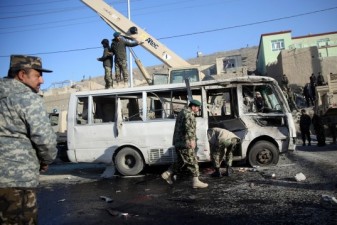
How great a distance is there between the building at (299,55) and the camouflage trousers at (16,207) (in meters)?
30.6

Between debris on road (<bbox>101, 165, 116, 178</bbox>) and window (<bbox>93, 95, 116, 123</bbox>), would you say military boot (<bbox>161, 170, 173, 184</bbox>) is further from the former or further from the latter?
window (<bbox>93, 95, 116, 123</bbox>)

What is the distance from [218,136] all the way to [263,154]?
1.48 m

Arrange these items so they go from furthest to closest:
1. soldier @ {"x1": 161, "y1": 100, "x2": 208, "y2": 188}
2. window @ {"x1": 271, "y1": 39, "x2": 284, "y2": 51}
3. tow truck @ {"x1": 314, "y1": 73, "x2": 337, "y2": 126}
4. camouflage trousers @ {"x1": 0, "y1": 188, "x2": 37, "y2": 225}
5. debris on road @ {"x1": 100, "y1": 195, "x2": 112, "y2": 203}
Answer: window @ {"x1": 271, "y1": 39, "x2": 284, "y2": 51}, tow truck @ {"x1": 314, "y1": 73, "x2": 337, "y2": 126}, soldier @ {"x1": 161, "y1": 100, "x2": 208, "y2": 188}, debris on road @ {"x1": 100, "y1": 195, "x2": 112, "y2": 203}, camouflage trousers @ {"x1": 0, "y1": 188, "x2": 37, "y2": 225}

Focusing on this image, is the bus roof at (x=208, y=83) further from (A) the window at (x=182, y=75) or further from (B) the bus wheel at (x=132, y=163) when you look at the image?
(A) the window at (x=182, y=75)

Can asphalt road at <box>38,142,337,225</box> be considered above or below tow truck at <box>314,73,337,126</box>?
below

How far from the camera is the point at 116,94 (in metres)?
8.70

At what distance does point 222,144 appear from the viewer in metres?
7.38

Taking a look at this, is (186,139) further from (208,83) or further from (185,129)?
(208,83)

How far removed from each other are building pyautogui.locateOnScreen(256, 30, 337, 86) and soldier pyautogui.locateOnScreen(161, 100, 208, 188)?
1034 inches

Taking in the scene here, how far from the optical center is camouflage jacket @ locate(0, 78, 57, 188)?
8.31 feet

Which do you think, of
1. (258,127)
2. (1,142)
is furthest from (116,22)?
(1,142)

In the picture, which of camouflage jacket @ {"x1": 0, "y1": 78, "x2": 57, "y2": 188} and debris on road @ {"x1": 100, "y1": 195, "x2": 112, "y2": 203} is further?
debris on road @ {"x1": 100, "y1": 195, "x2": 112, "y2": 203}

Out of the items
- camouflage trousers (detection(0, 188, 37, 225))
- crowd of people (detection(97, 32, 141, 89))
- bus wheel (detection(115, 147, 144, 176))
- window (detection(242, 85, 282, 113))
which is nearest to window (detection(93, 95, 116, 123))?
bus wheel (detection(115, 147, 144, 176))

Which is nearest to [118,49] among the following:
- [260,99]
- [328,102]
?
[260,99]
